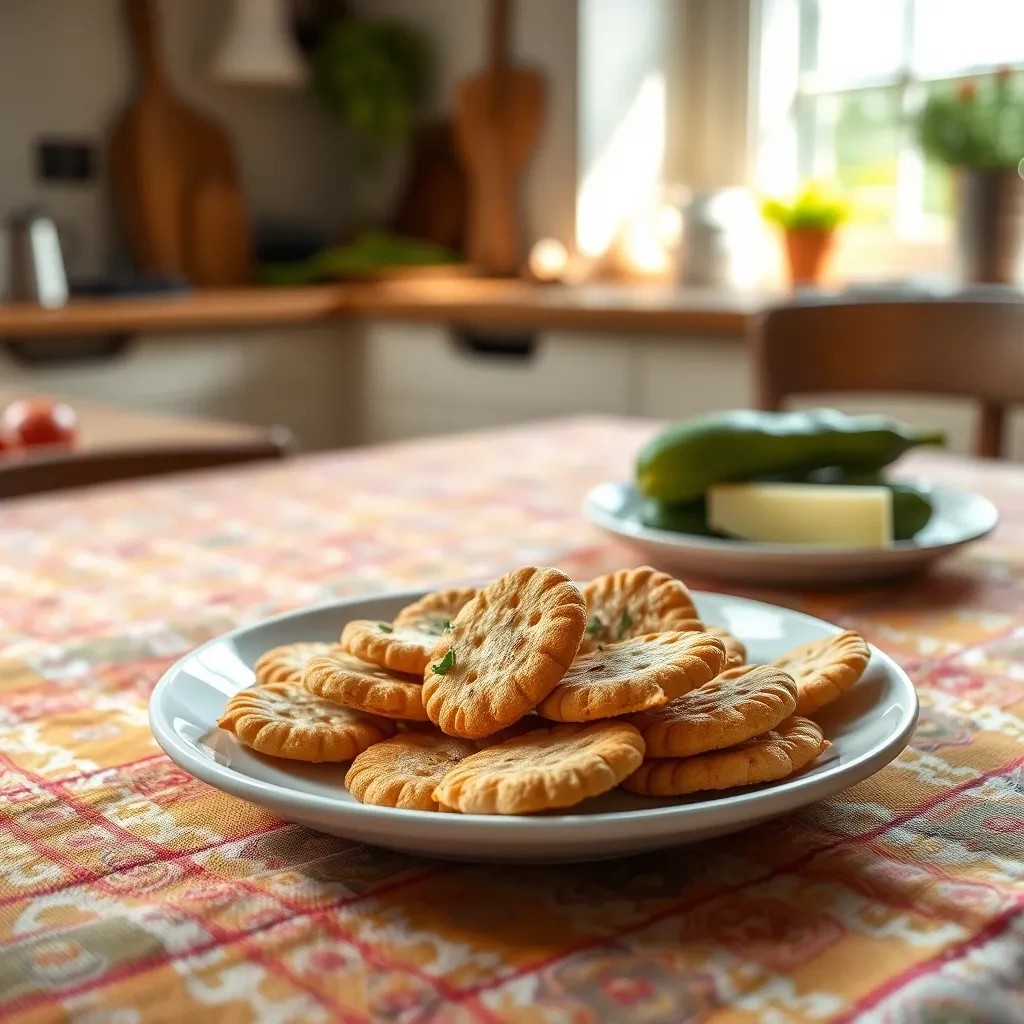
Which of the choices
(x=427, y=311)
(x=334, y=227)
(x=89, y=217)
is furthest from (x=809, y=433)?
(x=334, y=227)

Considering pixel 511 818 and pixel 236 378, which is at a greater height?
pixel 511 818

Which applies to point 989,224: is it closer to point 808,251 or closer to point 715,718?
point 808,251

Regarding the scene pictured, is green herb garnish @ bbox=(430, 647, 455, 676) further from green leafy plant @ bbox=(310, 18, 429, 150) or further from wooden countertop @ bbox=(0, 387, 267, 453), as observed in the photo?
green leafy plant @ bbox=(310, 18, 429, 150)

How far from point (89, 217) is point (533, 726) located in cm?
332

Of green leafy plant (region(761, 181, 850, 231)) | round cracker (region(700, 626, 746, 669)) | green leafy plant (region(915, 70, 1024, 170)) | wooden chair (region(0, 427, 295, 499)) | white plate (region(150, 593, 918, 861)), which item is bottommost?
wooden chair (region(0, 427, 295, 499))

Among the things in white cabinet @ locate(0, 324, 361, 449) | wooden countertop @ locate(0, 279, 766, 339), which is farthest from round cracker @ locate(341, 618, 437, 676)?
white cabinet @ locate(0, 324, 361, 449)

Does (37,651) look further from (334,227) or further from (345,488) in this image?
(334,227)

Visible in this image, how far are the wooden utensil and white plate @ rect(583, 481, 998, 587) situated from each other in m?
2.65

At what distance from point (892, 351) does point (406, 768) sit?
1.43 m

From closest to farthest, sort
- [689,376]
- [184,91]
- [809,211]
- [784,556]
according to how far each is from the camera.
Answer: [784,556] < [689,376] < [809,211] < [184,91]

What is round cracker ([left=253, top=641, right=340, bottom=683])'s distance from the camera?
556mm

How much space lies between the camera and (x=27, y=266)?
9.68 ft

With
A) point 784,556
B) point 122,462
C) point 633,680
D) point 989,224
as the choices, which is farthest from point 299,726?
point 989,224

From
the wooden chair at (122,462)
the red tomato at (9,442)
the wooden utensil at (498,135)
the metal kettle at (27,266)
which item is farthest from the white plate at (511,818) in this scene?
the wooden utensil at (498,135)
